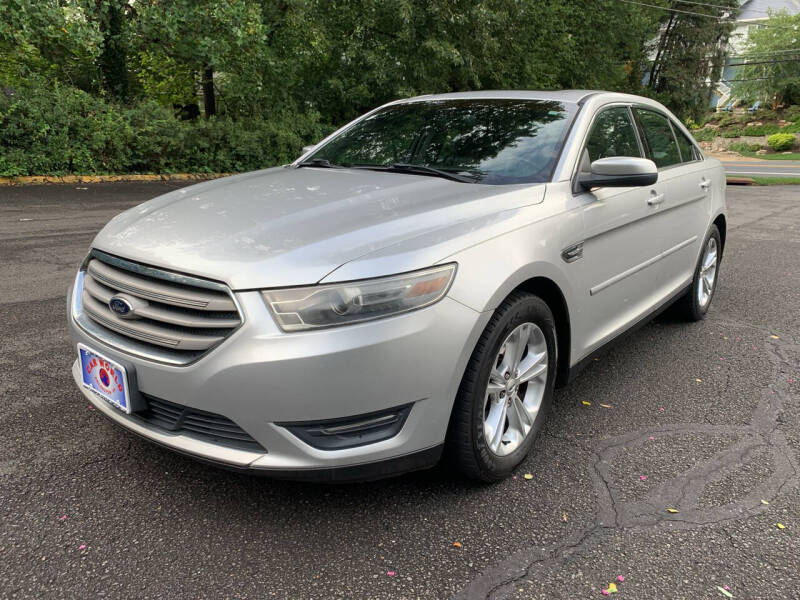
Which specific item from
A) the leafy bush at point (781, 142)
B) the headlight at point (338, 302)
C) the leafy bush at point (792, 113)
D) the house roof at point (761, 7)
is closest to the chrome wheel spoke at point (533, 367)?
the headlight at point (338, 302)

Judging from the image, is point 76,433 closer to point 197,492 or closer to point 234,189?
point 197,492

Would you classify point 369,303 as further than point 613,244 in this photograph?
No

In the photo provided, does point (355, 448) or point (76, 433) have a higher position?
point (355, 448)

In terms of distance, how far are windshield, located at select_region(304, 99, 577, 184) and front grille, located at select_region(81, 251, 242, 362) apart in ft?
4.81

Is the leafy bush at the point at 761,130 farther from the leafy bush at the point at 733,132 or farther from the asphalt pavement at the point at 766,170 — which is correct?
the asphalt pavement at the point at 766,170

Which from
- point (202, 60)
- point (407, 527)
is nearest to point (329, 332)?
point (407, 527)

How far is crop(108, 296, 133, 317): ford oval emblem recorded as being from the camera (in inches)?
88.4

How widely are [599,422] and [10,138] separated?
11.2m

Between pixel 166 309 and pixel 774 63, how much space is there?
5856cm

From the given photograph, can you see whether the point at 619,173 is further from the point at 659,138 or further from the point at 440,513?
the point at 440,513

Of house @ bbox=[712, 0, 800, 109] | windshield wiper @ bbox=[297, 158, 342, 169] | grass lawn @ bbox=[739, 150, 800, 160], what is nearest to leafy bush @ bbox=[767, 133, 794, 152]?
grass lawn @ bbox=[739, 150, 800, 160]

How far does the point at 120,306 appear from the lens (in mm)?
2268

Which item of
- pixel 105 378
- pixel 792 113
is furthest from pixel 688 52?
pixel 105 378

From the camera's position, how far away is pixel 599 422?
10.6ft
